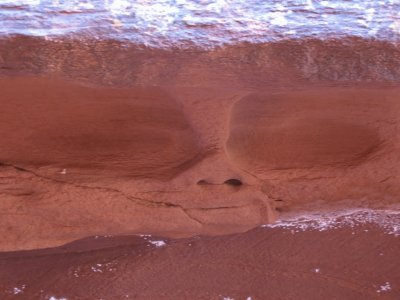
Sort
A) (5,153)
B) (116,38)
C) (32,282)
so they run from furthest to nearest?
1. (32,282)
2. (5,153)
3. (116,38)

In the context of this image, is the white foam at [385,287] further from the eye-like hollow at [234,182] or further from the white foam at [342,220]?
the eye-like hollow at [234,182]

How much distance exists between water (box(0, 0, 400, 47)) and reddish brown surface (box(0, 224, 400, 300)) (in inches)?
17.8

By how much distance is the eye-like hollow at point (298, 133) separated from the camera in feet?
3.29

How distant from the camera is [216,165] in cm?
104

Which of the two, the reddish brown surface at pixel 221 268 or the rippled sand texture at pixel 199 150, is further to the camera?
the reddish brown surface at pixel 221 268

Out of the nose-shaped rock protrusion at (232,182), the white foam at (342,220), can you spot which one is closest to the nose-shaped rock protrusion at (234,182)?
the nose-shaped rock protrusion at (232,182)

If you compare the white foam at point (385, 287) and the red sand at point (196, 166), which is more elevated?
the red sand at point (196, 166)

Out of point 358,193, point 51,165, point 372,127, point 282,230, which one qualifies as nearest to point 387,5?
point 372,127

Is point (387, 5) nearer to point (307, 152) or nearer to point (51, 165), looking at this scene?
point (307, 152)

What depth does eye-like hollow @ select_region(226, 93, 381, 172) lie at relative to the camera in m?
1.00

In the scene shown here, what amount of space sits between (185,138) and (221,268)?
29cm

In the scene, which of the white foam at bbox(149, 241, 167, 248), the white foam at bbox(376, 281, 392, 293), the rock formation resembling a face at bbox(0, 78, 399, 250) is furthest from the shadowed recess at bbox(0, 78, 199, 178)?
the white foam at bbox(376, 281, 392, 293)

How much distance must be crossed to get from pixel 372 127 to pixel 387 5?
0.21 metres

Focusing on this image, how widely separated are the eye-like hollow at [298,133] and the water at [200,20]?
127 mm
